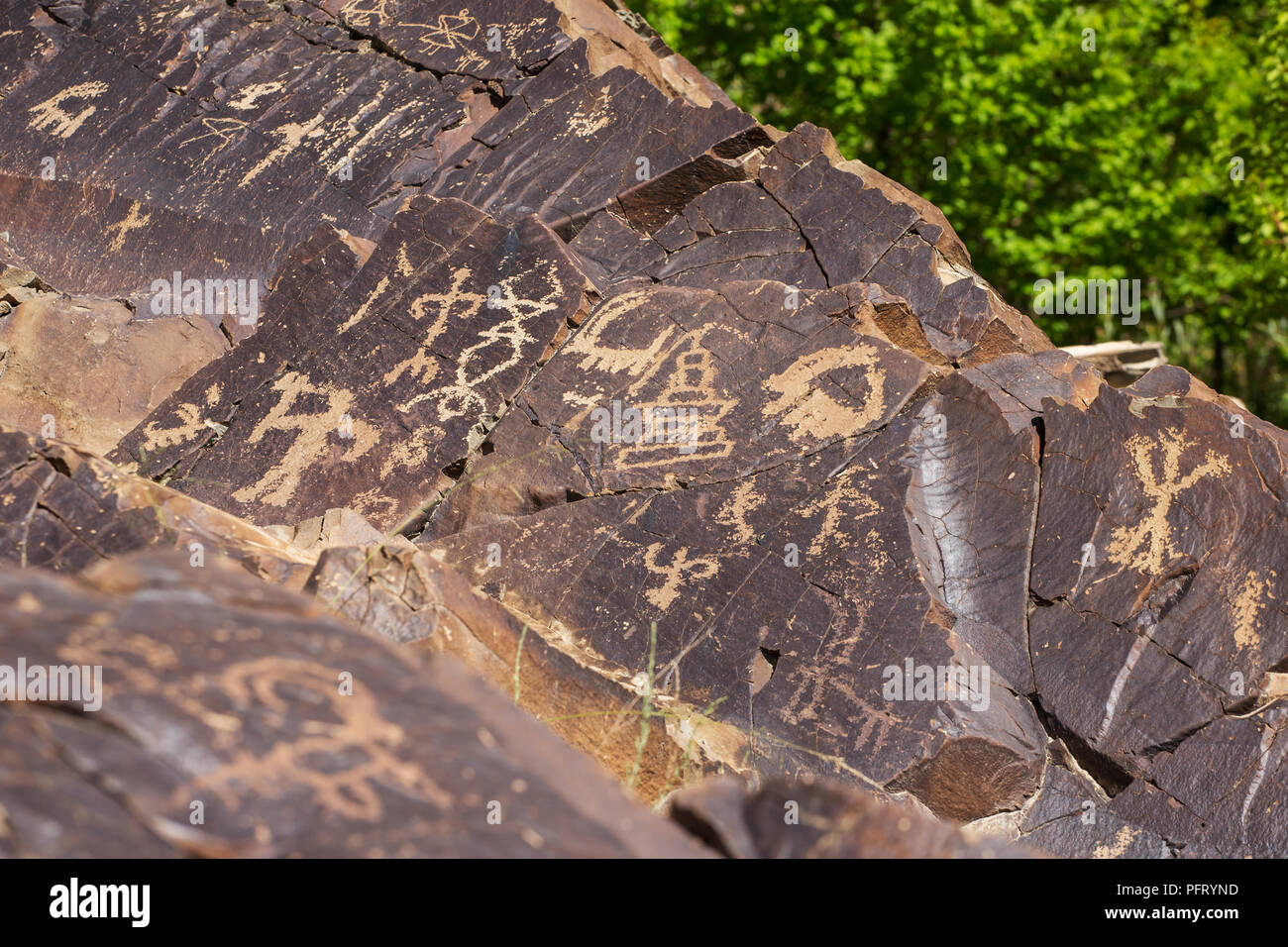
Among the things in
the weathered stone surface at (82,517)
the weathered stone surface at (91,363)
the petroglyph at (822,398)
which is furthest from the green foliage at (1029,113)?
the weathered stone surface at (82,517)

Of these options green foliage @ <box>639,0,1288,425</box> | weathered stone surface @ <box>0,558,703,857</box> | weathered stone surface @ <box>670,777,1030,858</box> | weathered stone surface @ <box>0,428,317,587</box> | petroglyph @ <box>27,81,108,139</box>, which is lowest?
weathered stone surface @ <box>670,777,1030,858</box>

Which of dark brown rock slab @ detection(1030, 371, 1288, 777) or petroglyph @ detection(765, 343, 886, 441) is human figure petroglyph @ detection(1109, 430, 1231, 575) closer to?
dark brown rock slab @ detection(1030, 371, 1288, 777)

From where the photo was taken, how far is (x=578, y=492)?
477cm

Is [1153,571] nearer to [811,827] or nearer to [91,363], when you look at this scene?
[811,827]

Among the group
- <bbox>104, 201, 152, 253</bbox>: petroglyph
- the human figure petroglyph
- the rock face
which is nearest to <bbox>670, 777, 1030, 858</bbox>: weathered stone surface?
the rock face

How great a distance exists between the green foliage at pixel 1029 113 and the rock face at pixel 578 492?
4.28 metres

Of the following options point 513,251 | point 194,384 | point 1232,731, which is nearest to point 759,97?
point 513,251

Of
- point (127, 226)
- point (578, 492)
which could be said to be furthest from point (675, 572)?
point (127, 226)

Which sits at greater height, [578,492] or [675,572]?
[578,492]

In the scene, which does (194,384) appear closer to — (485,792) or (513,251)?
(513,251)

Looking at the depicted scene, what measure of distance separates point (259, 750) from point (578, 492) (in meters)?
2.75

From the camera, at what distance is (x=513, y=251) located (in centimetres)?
546

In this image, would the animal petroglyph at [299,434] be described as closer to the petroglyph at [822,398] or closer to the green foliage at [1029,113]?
the petroglyph at [822,398]

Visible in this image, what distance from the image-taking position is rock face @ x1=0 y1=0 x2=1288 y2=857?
220 cm
